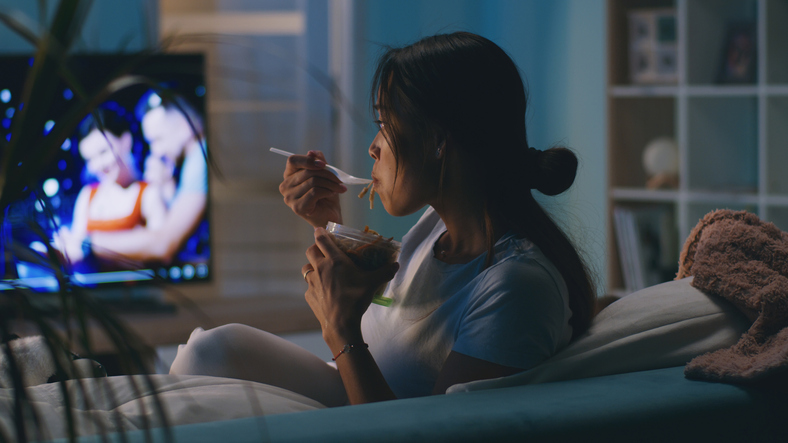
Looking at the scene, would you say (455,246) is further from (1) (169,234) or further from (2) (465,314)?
(1) (169,234)

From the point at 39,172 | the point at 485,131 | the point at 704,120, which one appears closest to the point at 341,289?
the point at 485,131

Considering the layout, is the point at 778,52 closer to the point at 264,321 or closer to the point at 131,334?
the point at 264,321

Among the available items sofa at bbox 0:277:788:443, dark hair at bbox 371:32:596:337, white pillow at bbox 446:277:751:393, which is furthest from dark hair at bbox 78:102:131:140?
white pillow at bbox 446:277:751:393

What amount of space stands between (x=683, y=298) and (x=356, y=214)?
94.9 inches

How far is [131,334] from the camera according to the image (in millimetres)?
391

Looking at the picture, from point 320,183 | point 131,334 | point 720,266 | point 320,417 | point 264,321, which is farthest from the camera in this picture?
point 264,321

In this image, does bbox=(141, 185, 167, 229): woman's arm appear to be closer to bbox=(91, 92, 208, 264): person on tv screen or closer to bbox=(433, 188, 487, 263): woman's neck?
bbox=(91, 92, 208, 264): person on tv screen

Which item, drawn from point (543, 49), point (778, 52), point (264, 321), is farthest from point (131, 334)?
point (543, 49)

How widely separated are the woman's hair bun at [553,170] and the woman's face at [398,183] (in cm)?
16

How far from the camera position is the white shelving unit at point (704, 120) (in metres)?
2.37

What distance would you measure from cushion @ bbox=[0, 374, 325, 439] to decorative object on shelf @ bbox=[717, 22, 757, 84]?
2288 mm

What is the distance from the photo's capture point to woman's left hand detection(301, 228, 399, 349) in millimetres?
971

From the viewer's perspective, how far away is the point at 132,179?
8.33ft

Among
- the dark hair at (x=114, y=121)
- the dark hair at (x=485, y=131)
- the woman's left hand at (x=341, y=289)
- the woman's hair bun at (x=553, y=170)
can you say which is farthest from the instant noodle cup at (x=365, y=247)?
the dark hair at (x=114, y=121)
